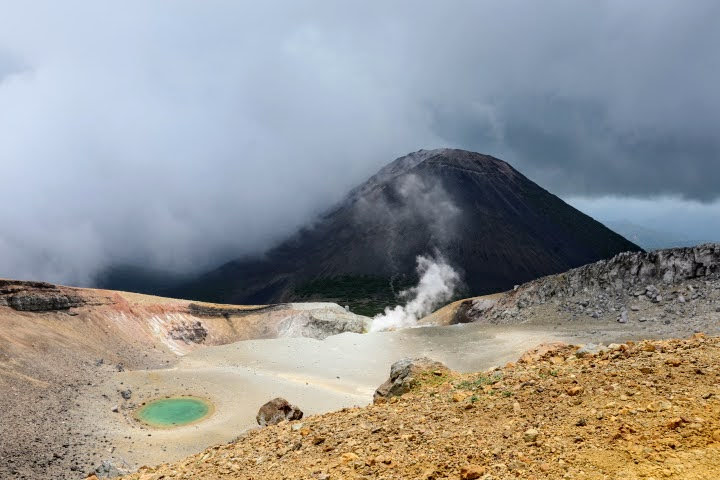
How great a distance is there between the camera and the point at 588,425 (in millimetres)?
6871

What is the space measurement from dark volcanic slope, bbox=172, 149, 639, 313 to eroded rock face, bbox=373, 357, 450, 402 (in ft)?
318

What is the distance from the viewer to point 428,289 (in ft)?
405

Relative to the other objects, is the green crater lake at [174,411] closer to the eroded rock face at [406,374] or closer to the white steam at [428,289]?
the eroded rock face at [406,374]

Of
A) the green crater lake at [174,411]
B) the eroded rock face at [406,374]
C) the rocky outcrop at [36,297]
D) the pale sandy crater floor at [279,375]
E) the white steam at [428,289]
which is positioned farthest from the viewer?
the white steam at [428,289]

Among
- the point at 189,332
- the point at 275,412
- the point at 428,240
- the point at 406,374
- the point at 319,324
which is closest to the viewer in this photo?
the point at 406,374

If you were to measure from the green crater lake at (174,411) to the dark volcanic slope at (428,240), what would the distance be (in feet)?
259

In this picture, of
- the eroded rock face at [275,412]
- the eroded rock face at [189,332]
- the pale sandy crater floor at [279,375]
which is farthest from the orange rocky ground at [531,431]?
the eroded rock face at [189,332]

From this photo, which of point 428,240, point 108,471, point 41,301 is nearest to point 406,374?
point 108,471

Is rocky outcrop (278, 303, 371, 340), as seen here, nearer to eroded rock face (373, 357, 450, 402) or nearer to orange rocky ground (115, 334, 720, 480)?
eroded rock face (373, 357, 450, 402)

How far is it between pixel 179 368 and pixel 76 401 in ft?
43.1

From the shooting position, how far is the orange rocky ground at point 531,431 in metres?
5.97

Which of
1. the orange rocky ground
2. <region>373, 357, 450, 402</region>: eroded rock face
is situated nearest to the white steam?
<region>373, 357, 450, 402</region>: eroded rock face

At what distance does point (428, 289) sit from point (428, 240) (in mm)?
27004

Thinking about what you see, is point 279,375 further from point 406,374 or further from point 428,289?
point 428,289
